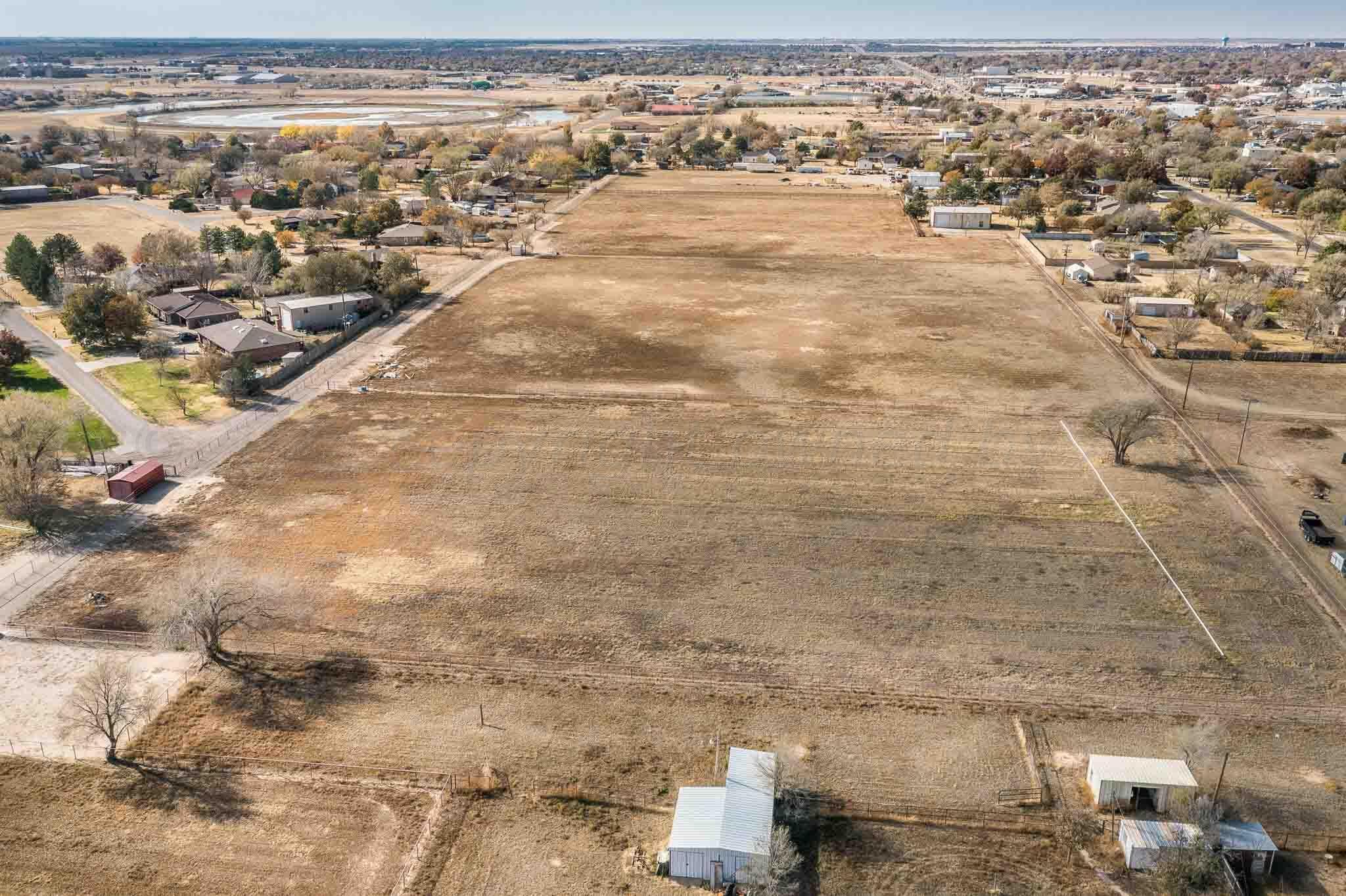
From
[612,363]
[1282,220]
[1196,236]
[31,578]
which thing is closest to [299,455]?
[31,578]

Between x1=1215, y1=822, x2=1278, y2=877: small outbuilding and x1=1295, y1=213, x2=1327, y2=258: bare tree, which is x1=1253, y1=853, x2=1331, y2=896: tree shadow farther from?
x1=1295, y1=213, x2=1327, y2=258: bare tree

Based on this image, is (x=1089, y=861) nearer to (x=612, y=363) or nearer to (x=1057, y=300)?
(x=612, y=363)

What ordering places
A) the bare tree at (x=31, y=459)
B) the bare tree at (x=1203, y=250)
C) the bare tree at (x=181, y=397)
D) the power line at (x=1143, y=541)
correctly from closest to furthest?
the power line at (x=1143, y=541)
the bare tree at (x=31, y=459)
the bare tree at (x=181, y=397)
the bare tree at (x=1203, y=250)

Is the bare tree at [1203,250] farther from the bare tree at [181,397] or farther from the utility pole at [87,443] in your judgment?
the utility pole at [87,443]

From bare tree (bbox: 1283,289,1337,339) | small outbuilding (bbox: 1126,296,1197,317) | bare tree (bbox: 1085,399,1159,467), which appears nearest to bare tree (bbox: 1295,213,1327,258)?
bare tree (bbox: 1283,289,1337,339)

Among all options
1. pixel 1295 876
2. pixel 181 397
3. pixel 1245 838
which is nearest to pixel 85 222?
pixel 181 397

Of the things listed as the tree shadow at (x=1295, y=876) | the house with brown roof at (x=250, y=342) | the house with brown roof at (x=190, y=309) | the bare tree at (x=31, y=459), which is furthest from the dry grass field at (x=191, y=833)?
the house with brown roof at (x=190, y=309)
